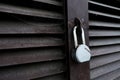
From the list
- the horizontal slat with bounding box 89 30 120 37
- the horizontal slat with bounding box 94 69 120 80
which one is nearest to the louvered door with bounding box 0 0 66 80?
the horizontal slat with bounding box 89 30 120 37

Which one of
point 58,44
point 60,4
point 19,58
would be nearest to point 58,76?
point 58,44

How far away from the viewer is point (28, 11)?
1.00 metres

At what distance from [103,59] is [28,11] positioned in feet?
3.12

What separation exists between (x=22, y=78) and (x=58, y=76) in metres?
0.28

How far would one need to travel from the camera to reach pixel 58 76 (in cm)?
116

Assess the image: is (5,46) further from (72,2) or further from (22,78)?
(72,2)

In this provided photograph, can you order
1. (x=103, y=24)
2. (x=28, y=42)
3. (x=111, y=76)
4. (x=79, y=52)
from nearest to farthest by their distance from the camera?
(x=28, y=42), (x=79, y=52), (x=103, y=24), (x=111, y=76)

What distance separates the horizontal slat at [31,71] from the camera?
2.93 feet

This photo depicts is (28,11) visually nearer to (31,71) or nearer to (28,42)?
(28,42)

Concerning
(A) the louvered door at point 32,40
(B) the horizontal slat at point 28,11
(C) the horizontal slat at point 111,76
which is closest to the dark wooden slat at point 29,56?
(A) the louvered door at point 32,40

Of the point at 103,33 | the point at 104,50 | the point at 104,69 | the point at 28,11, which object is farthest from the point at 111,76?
the point at 28,11

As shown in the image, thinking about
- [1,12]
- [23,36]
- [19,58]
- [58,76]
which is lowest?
[58,76]

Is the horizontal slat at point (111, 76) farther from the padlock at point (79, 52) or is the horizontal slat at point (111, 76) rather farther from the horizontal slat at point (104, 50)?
the padlock at point (79, 52)

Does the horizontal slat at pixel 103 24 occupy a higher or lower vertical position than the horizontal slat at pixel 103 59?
higher
